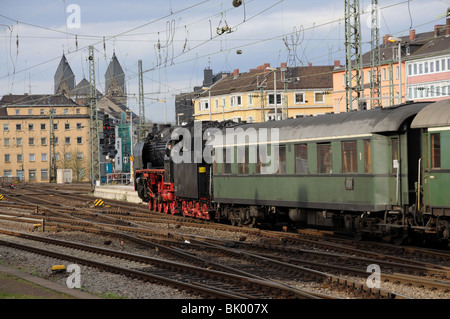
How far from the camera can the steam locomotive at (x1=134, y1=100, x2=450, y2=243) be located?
16.5 metres

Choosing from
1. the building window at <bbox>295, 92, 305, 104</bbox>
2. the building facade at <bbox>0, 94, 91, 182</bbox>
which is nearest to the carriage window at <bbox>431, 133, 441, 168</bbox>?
the building window at <bbox>295, 92, 305, 104</bbox>

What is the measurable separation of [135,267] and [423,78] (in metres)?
63.4

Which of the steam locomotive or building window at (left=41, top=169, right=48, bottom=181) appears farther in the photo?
building window at (left=41, top=169, right=48, bottom=181)

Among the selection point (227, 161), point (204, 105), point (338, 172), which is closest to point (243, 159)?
point (227, 161)

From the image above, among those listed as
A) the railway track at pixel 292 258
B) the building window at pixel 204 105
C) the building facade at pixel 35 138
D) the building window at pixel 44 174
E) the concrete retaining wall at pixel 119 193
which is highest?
the building window at pixel 204 105

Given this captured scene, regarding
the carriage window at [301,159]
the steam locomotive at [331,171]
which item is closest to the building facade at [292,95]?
the steam locomotive at [331,171]

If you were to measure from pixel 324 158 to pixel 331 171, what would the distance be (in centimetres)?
47

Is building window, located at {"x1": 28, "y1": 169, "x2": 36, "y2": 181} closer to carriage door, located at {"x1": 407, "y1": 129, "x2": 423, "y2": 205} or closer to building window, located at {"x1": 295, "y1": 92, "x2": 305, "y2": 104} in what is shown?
building window, located at {"x1": 295, "y1": 92, "x2": 305, "y2": 104}

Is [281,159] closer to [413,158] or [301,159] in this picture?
[301,159]

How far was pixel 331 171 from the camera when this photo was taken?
19.2 m

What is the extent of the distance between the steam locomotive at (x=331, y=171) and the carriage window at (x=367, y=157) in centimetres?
3

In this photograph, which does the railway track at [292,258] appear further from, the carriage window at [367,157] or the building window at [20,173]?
the building window at [20,173]

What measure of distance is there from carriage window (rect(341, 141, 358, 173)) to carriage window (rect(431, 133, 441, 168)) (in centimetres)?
249

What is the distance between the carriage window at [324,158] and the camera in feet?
63.4
